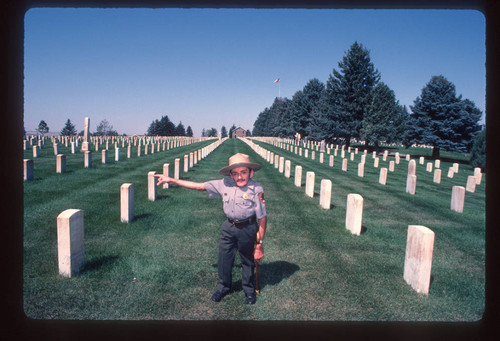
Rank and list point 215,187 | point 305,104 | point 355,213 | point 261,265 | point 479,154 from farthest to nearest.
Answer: point 305,104 → point 479,154 → point 355,213 → point 261,265 → point 215,187

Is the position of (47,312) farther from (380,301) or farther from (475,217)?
(475,217)

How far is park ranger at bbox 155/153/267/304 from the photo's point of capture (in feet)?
13.1

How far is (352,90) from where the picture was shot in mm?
46625

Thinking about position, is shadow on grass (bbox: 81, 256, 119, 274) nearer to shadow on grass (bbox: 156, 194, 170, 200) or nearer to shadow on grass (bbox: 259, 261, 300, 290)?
shadow on grass (bbox: 259, 261, 300, 290)

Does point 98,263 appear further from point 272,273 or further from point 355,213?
point 355,213

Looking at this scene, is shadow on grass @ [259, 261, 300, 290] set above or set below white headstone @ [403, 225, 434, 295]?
below

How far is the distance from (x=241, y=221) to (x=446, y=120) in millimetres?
36441

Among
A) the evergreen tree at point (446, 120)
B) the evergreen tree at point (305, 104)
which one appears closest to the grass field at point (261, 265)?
the evergreen tree at point (446, 120)

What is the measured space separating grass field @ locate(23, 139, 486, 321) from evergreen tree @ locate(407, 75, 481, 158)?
27538 mm

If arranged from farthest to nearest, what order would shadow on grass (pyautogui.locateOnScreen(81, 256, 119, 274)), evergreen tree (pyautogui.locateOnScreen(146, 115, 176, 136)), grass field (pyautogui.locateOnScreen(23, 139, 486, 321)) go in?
evergreen tree (pyautogui.locateOnScreen(146, 115, 176, 136)) → shadow on grass (pyautogui.locateOnScreen(81, 256, 119, 274)) → grass field (pyautogui.locateOnScreen(23, 139, 486, 321))

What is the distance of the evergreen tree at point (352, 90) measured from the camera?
46169mm

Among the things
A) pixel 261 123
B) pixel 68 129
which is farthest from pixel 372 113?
pixel 261 123

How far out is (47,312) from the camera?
3598 mm

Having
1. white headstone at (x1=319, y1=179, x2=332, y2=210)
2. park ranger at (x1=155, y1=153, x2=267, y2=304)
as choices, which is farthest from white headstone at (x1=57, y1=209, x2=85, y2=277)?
white headstone at (x1=319, y1=179, x2=332, y2=210)
